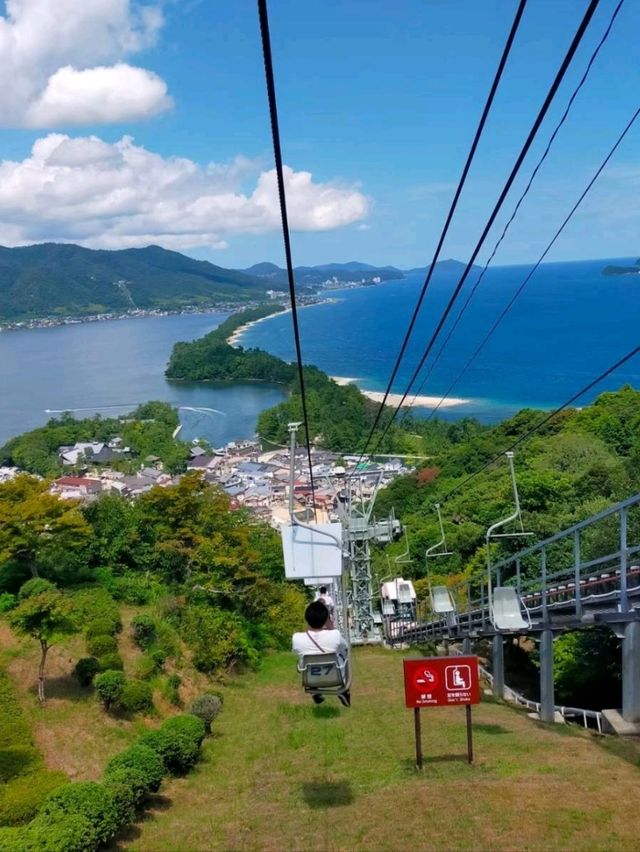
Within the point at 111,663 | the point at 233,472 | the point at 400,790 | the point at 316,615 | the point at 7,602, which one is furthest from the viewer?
the point at 233,472

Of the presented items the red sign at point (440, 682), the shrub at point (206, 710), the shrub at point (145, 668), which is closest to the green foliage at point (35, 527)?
the shrub at point (145, 668)

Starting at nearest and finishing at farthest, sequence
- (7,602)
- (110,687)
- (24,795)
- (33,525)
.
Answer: (24,795)
(110,687)
(7,602)
(33,525)

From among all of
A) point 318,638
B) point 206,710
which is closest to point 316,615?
point 318,638

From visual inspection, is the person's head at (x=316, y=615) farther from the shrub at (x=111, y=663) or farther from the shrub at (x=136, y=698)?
the shrub at (x=111, y=663)

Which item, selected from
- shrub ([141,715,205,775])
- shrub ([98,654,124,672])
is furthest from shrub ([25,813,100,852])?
shrub ([98,654,124,672])

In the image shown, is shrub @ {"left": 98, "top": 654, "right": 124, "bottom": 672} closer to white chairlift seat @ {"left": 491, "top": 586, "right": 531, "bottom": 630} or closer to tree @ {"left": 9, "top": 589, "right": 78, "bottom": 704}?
tree @ {"left": 9, "top": 589, "right": 78, "bottom": 704}

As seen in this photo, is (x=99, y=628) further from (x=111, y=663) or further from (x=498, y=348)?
(x=498, y=348)
